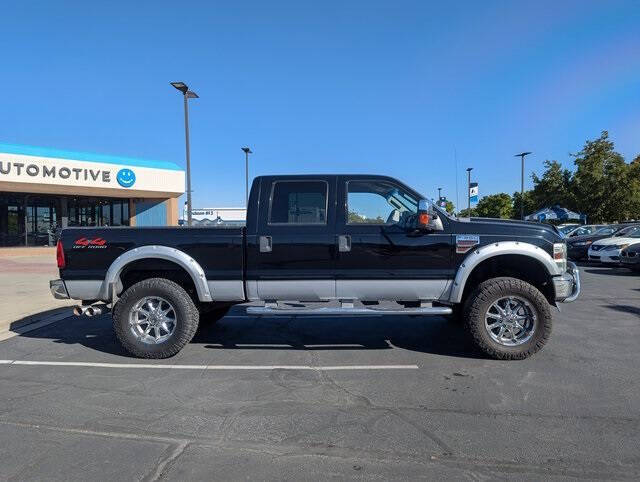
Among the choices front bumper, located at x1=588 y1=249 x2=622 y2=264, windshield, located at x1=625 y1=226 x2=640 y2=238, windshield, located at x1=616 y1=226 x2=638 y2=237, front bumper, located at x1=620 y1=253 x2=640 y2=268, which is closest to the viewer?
front bumper, located at x1=620 y1=253 x2=640 y2=268

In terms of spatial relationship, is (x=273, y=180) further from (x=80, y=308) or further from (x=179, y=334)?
(x=80, y=308)

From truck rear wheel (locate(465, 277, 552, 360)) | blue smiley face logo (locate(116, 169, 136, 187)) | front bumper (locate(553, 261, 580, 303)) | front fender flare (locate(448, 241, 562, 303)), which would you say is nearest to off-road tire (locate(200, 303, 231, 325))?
front fender flare (locate(448, 241, 562, 303))

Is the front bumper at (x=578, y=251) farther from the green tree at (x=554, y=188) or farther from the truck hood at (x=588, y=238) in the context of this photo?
the green tree at (x=554, y=188)

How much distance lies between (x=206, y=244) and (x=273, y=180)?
43.9 inches

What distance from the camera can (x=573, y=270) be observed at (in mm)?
5898

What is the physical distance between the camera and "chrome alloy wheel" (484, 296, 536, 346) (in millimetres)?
5652

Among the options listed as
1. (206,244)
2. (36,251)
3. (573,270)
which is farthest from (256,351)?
(36,251)

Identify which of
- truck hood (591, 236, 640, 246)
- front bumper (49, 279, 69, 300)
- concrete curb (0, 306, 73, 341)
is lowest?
concrete curb (0, 306, 73, 341)

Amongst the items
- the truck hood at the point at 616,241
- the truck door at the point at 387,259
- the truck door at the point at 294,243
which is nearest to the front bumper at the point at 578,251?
Answer: the truck hood at the point at 616,241

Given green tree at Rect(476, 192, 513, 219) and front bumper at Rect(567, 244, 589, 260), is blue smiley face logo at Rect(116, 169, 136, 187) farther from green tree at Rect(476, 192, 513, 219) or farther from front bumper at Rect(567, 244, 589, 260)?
green tree at Rect(476, 192, 513, 219)

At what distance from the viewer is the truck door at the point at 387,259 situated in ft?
18.8

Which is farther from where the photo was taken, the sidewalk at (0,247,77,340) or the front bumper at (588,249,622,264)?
the front bumper at (588,249,622,264)

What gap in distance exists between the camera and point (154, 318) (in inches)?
234

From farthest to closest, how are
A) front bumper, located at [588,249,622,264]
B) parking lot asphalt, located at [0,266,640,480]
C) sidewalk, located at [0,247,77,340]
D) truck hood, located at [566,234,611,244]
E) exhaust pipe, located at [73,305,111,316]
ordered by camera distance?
truck hood, located at [566,234,611,244]
front bumper, located at [588,249,622,264]
sidewalk, located at [0,247,77,340]
exhaust pipe, located at [73,305,111,316]
parking lot asphalt, located at [0,266,640,480]
